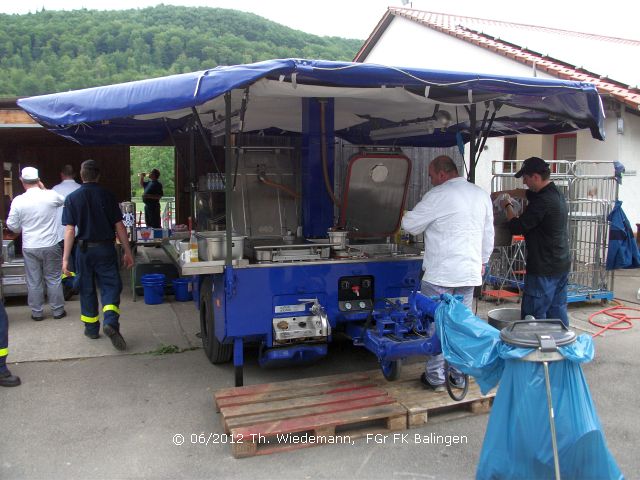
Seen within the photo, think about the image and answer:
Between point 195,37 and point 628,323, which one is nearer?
point 628,323

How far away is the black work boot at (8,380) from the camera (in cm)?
449

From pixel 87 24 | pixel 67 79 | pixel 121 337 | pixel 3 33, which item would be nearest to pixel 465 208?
pixel 121 337

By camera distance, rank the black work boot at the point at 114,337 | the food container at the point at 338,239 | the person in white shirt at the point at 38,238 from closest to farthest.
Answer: the food container at the point at 338,239, the black work boot at the point at 114,337, the person in white shirt at the point at 38,238

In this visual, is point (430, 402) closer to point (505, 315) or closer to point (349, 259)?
point (349, 259)

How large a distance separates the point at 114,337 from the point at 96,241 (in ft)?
2.99

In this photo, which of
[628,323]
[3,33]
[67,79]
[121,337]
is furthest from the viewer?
[3,33]

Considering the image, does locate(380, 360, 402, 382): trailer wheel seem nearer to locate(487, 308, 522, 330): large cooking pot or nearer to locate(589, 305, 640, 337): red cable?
locate(487, 308, 522, 330): large cooking pot

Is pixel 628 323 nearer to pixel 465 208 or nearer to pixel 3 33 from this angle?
pixel 465 208

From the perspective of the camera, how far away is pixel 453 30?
13.9 m

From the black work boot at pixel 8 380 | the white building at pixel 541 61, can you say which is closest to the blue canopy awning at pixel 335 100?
the black work boot at pixel 8 380

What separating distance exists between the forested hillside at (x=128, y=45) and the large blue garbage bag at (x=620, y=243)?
19.5 metres

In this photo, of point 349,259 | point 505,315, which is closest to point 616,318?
point 505,315

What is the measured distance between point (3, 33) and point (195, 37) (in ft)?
29.1

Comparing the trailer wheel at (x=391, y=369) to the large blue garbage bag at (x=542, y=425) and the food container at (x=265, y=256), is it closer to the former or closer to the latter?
the food container at (x=265, y=256)
